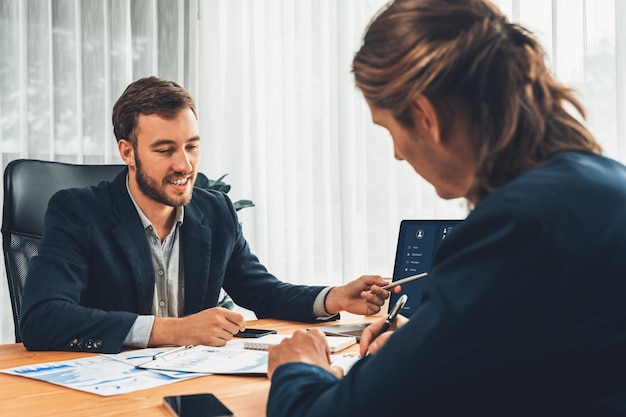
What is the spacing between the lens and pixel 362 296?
6.06ft

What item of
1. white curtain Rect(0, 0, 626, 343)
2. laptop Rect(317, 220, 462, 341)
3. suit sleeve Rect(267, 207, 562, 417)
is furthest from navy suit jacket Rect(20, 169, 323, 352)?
white curtain Rect(0, 0, 626, 343)

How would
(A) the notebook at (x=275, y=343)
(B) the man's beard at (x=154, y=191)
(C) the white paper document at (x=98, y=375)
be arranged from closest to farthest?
(C) the white paper document at (x=98, y=375) < (A) the notebook at (x=275, y=343) < (B) the man's beard at (x=154, y=191)

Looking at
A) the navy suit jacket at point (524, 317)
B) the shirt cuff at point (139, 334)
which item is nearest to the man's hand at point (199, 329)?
the shirt cuff at point (139, 334)

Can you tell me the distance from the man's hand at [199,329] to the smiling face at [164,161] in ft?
1.73

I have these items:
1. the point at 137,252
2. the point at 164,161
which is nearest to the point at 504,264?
the point at 137,252

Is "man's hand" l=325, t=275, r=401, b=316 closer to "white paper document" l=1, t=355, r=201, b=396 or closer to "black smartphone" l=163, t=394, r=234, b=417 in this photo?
"white paper document" l=1, t=355, r=201, b=396

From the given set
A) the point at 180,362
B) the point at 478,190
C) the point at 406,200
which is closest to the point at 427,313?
the point at 478,190

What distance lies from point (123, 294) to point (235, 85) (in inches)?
86.7

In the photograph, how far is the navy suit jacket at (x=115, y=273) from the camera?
1612 millimetres

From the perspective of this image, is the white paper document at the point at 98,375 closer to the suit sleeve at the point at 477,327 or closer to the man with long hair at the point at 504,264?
the man with long hair at the point at 504,264

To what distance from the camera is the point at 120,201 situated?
2.01 meters

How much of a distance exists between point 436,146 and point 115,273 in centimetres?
125

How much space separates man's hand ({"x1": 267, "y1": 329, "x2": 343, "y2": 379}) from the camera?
1035mm

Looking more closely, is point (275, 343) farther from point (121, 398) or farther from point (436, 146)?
point (436, 146)
